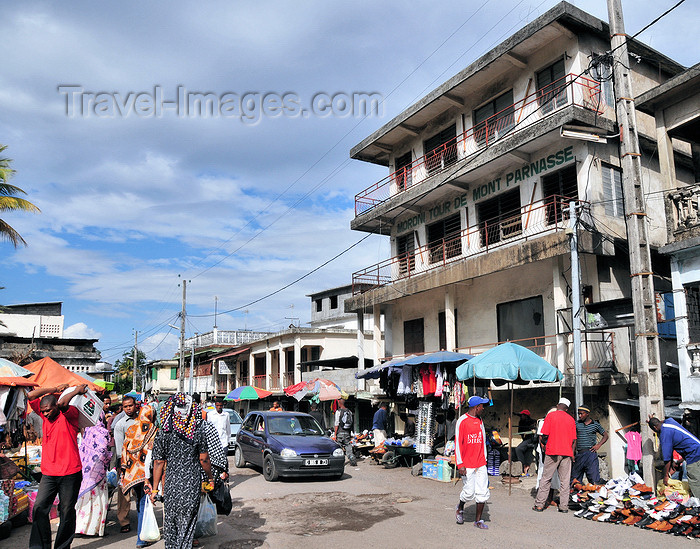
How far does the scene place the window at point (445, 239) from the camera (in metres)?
20.9

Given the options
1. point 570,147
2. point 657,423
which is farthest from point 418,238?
point 657,423

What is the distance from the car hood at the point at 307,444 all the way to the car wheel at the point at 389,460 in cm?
274

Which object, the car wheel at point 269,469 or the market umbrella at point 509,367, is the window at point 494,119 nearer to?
the market umbrella at point 509,367

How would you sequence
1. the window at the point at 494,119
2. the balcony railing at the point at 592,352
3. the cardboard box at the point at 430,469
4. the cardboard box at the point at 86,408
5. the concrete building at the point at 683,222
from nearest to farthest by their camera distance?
the cardboard box at the point at 86,408
the concrete building at the point at 683,222
the cardboard box at the point at 430,469
the balcony railing at the point at 592,352
the window at the point at 494,119

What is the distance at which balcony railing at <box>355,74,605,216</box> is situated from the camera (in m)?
16.7

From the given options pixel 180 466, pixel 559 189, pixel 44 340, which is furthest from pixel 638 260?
pixel 44 340

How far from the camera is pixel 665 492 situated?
9.26 metres

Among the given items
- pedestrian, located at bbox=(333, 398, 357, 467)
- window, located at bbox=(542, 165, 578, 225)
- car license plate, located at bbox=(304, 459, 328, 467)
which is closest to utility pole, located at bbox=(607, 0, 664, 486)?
window, located at bbox=(542, 165, 578, 225)

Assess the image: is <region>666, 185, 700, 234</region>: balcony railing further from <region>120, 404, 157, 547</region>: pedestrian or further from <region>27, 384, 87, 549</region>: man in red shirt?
<region>27, 384, 87, 549</region>: man in red shirt

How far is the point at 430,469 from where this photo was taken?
1373cm

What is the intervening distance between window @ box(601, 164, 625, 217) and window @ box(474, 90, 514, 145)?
3647mm

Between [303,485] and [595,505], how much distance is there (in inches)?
232

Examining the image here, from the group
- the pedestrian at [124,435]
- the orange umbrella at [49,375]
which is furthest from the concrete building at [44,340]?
the pedestrian at [124,435]

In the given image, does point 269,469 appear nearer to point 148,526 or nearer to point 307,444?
point 307,444
